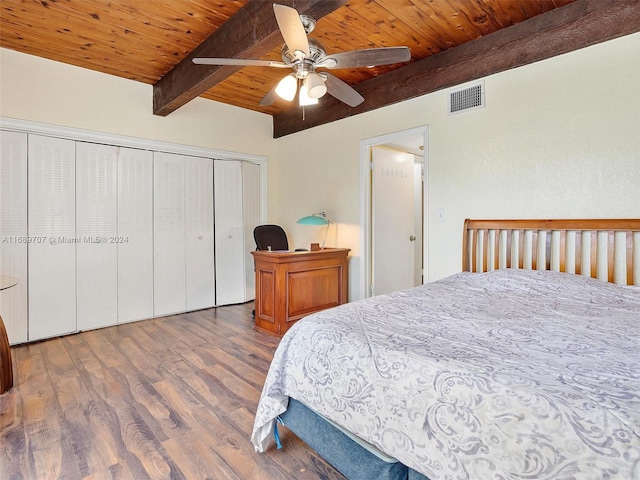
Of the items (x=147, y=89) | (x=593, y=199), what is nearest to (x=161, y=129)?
(x=147, y=89)

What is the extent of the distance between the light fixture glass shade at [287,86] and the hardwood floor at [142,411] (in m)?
2.00

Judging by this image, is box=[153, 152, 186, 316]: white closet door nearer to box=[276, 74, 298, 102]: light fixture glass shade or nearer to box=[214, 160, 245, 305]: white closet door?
box=[214, 160, 245, 305]: white closet door

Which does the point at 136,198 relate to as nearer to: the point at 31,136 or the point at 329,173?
the point at 31,136

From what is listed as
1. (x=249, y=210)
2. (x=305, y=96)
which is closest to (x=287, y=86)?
(x=305, y=96)

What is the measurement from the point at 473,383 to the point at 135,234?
152 inches

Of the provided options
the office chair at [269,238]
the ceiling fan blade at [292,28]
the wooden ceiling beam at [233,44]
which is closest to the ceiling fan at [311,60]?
the ceiling fan blade at [292,28]

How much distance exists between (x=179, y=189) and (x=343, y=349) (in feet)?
11.5

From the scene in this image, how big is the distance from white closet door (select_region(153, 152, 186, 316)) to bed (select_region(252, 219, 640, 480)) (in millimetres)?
2845

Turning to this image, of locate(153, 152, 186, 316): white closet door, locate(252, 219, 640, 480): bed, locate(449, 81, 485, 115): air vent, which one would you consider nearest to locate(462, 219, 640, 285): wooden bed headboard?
locate(252, 219, 640, 480): bed

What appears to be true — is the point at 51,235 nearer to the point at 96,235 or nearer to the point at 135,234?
the point at 96,235

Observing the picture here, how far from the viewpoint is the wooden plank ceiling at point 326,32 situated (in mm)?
2307

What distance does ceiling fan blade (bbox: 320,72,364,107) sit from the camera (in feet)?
7.43

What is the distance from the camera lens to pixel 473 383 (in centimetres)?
97

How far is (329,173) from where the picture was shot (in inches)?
167
